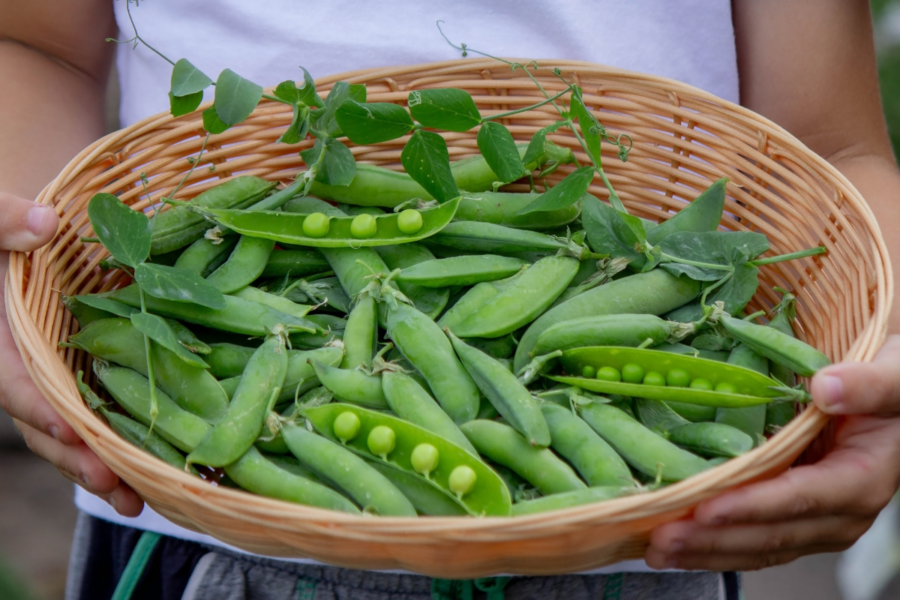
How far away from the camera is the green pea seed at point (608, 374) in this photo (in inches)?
46.8

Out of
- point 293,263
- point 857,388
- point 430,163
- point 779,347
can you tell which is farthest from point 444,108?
point 857,388

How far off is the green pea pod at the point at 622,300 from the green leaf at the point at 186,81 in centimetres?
81

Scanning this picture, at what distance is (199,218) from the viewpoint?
57.2 inches

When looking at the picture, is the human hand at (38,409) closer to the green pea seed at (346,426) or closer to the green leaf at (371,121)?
the green pea seed at (346,426)

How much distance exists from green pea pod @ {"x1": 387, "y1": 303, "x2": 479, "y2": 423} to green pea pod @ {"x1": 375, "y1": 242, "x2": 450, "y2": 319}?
0.35 feet

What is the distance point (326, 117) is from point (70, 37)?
75cm

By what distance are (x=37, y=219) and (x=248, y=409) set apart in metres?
0.53

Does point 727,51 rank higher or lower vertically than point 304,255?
higher

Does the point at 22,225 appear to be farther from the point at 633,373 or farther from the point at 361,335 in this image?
the point at 633,373

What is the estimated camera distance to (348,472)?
107 cm

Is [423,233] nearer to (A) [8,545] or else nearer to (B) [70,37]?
(B) [70,37]

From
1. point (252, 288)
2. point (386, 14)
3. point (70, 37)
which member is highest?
point (386, 14)

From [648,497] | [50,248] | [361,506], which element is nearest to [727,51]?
[648,497]

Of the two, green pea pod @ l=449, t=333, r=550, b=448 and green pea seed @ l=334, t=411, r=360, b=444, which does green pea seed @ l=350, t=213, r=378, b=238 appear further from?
green pea seed @ l=334, t=411, r=360, b=444
